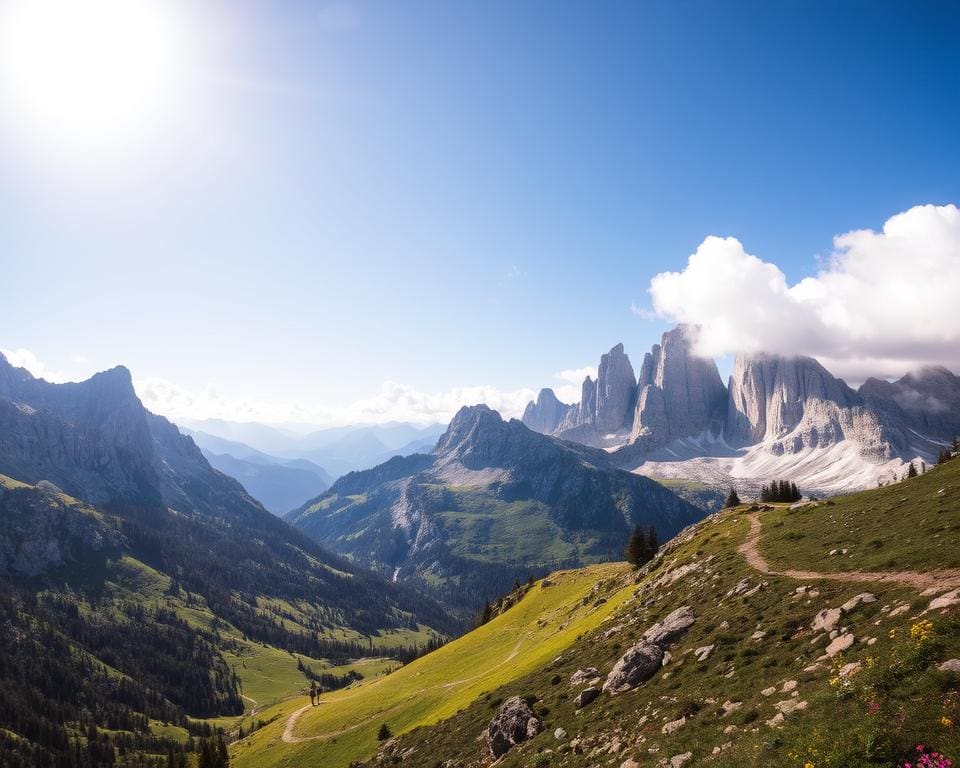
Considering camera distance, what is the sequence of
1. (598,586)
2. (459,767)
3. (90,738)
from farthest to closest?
(90,738) → (598,586) → (459,767)

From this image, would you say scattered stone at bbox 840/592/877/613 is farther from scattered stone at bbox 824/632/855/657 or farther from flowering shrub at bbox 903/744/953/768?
flowering shrub at bbox 903/744/953/768

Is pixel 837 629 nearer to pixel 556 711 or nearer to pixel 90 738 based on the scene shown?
pixel 556 711

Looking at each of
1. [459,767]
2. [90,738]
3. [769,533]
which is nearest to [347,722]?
[459,767]

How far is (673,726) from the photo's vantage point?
25.0m

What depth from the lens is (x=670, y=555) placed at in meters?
75.7

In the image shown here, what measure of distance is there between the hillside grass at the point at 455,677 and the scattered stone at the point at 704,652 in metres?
30.3

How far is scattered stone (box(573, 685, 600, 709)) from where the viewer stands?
36.6 m

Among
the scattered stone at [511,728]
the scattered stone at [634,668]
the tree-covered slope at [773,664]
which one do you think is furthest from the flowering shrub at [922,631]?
the scattered stone at [511,728]

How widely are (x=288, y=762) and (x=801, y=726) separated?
9424cm

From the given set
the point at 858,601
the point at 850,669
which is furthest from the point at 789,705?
the point at 858,601

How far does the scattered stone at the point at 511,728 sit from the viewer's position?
3769 cm

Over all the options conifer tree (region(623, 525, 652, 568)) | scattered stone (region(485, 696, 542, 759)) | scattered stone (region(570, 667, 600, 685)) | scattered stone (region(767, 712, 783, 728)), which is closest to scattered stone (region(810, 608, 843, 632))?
scattered stone (region(767, 712, 783, 728))

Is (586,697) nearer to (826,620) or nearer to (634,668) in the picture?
(634,668)

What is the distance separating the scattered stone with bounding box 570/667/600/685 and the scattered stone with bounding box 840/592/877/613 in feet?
65.9
